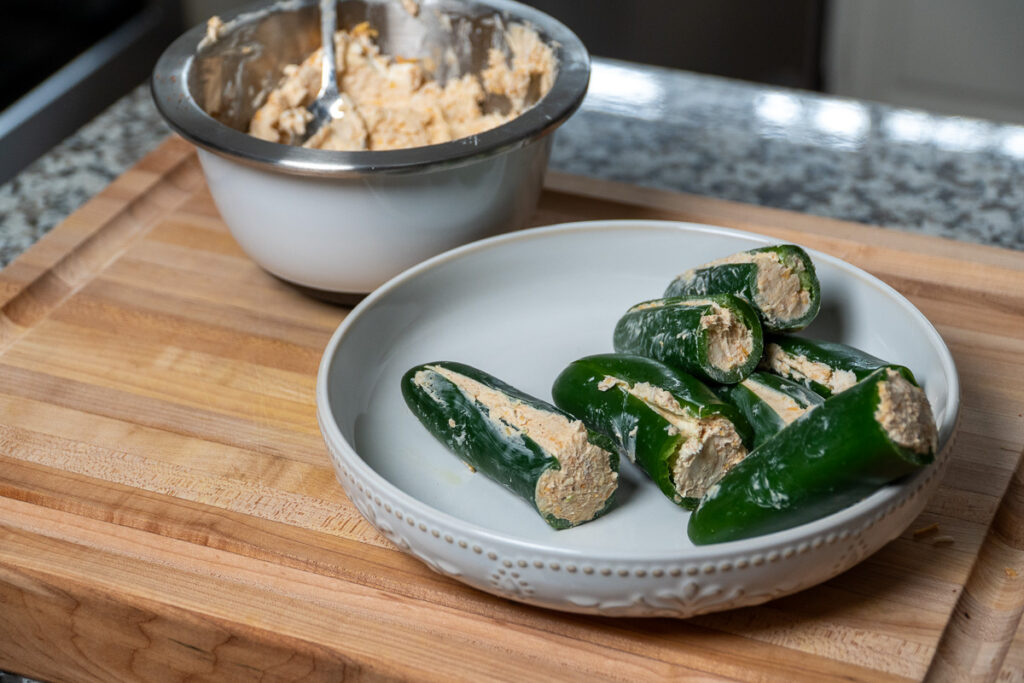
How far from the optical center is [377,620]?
0.94 meters

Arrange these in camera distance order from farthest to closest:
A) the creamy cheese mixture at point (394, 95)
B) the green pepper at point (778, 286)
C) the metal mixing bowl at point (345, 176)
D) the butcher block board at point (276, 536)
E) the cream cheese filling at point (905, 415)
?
the creamy cheese mixture at point (394, 95)
the metal mixing bowl at point (345, 176)
the green pepper at point (778, 286)
the butcher block board at point (276, 536)
the cream cheese filling at point (905, 415)

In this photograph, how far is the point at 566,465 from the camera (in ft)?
3.01

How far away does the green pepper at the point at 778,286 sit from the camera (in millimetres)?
1043

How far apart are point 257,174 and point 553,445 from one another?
0.49 m

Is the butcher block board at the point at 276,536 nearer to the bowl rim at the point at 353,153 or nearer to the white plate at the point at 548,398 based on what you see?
the white plate at the point at 548,398

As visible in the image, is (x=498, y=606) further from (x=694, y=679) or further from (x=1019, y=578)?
(x=1019, y=578)

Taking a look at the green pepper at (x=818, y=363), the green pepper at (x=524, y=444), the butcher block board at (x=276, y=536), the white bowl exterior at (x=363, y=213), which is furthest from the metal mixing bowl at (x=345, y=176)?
the green pepper at (x=818, y=363)

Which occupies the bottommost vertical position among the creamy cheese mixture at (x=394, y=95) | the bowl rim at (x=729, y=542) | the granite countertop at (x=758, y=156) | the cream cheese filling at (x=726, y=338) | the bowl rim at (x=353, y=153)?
the granite countertop at (x=758, y=156)

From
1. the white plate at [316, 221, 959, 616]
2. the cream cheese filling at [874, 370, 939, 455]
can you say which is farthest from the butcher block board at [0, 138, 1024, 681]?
the cream cheese filling at [874, 370, 939, 455]

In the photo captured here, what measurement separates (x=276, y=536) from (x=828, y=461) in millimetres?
515

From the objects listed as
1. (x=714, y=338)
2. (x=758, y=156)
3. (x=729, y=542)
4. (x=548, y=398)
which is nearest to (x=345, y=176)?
(x=548, y=398)

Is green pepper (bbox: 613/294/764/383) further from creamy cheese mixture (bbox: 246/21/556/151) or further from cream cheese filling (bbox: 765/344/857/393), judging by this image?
creamy cheese mixture (bbox: 246/21/556/151)

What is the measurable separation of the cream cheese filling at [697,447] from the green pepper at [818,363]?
0.12 metres

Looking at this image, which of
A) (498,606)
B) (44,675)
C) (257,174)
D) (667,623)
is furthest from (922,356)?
(44,675)
